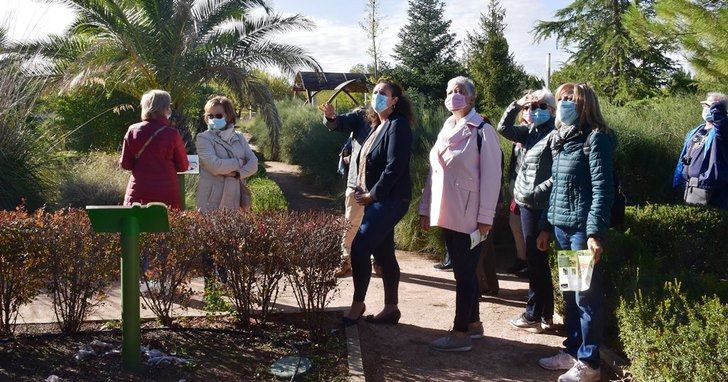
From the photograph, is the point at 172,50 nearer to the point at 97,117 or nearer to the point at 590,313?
the point at 97,117

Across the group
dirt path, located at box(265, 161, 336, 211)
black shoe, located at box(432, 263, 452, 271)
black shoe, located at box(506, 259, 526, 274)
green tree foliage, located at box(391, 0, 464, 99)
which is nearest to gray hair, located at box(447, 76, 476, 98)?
black shoe, located at box(506, 259, 526, 274)

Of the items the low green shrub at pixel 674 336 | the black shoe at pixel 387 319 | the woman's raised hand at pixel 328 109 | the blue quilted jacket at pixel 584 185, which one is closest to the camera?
the low green shrub at pixel 674 336

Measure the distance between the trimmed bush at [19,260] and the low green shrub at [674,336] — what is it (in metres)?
3.45

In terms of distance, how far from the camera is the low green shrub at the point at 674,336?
10.7ft

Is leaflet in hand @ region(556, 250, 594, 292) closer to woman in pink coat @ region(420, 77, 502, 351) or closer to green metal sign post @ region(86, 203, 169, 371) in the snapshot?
woman in pink coat @ region(420, 77, 502, 351)

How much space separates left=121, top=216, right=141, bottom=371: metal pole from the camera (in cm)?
390

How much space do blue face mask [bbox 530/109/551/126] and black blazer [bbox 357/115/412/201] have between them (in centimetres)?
96

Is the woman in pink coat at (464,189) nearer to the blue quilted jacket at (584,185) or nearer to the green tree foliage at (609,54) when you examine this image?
the blue quilted jacket at (584,185)

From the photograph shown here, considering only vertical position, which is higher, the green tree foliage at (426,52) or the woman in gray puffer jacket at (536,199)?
the green tree foliage at (426,52)

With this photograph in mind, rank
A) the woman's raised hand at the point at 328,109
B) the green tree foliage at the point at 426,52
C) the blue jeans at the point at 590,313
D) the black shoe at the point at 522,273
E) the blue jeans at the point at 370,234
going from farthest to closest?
the green tree foliage at the point at 426,52
the black shoe at the point at 522,273
the woman's raised hand at the point at 328,109
the blue jeans at the point at 370,234
the blue jeans at the point at 590,313

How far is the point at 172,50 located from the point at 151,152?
924cm

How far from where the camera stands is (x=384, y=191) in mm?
4863

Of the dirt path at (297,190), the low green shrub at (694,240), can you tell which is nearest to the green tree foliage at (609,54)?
the dirt path at (297,190)

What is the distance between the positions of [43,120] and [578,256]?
9578 millimetres
